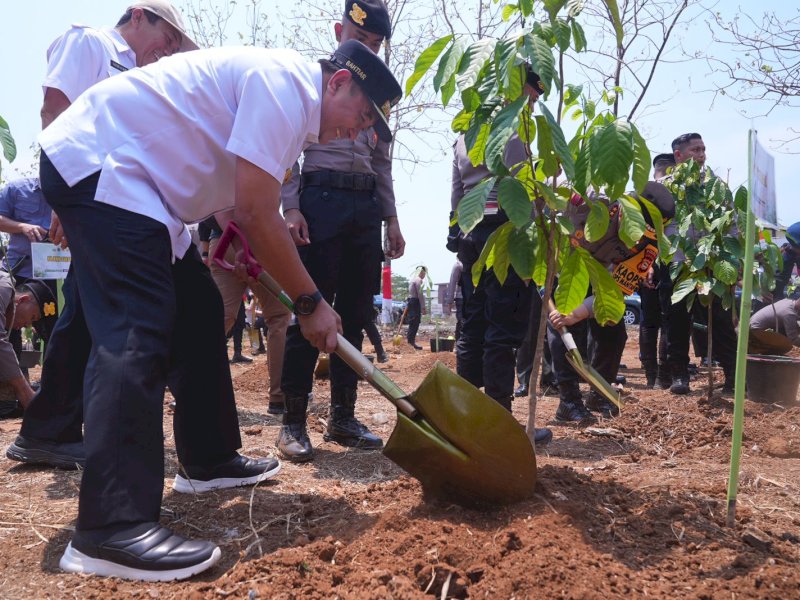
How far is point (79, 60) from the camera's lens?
9.19 ft

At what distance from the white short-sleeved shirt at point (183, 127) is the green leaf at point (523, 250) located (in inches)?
30.6

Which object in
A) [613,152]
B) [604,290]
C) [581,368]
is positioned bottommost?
[581,368]

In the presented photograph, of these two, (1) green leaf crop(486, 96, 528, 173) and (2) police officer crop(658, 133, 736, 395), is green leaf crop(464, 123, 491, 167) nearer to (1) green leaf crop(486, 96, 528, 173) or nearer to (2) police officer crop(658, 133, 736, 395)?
(1) green leaf crop(486, 96, 528, 173)

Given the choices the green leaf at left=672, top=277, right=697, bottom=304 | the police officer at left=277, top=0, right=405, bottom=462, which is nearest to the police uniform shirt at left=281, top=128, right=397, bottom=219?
the police officer at left=277, top=0, right=405, bottom=462

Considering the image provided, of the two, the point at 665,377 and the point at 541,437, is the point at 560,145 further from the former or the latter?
the point at 665,377

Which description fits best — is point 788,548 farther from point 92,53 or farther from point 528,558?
point 92,53

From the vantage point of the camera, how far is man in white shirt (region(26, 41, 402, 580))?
1.68m

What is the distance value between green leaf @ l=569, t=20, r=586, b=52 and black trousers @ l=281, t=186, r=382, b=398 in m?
1.35

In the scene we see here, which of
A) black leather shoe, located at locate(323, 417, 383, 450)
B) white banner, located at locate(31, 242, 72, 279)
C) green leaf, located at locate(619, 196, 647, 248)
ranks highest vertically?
green leaf, located at locate(619, 196, 647, 248)

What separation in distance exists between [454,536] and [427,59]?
146cm

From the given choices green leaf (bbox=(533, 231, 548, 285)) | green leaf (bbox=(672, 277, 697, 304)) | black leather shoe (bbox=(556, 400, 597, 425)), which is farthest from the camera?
green leaf (bbox=(672, 277, 697, 304))

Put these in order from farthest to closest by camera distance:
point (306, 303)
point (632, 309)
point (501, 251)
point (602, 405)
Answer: point (632, 309), point (602, 405), point (501, 251), point (306, 303)

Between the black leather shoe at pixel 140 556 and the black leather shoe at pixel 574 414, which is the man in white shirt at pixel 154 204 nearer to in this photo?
the black leather shoe at pixel 140 556

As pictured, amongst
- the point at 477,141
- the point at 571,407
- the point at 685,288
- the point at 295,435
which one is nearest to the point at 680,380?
the point at 685,288
